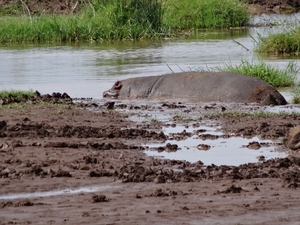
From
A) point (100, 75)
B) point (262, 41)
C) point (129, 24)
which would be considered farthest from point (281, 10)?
point (100, 75)

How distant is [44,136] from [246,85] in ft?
13.2

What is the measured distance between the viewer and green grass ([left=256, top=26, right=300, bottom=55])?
16.8 meters

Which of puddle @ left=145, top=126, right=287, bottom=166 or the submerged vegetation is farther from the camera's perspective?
the submerged vegetation

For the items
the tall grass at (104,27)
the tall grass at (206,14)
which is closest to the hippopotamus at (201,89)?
the tall grass at (104,27)

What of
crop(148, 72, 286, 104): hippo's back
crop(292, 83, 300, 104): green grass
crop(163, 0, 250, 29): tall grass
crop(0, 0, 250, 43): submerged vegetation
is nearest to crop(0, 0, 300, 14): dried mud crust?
crop(163, 0, 250, 29): tall grass

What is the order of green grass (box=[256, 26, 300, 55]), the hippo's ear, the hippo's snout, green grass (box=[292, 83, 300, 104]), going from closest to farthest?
green grass (box=[292, 83, 300, 104]), the hippo's snout, the hippo's ear, green grass (box=[256, 26, 300, 55])

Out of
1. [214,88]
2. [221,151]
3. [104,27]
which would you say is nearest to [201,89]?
[214,88]

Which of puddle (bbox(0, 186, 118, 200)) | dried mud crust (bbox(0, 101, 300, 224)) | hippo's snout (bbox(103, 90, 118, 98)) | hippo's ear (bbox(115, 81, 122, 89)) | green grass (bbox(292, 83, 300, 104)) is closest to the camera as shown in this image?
dried mud crust (bbox(0, 101, 300, 224))

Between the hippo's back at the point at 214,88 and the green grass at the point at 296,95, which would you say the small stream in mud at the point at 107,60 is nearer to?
the green grass at the point at 296,95

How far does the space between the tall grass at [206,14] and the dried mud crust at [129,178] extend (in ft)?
53.1

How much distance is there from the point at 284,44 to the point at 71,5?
13969 millimetres

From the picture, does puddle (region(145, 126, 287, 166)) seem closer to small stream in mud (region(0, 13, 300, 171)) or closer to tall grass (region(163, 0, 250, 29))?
small stream in mud (region(0, 13, 300, 171))

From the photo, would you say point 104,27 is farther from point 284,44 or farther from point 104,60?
point 284,44

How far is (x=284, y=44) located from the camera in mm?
16828
